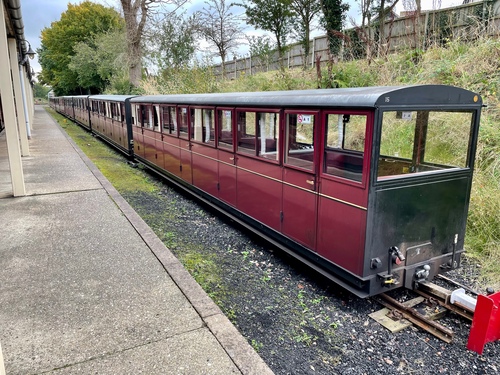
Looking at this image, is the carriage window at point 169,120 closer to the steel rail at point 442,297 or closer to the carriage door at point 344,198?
the carriage door at point 344,198

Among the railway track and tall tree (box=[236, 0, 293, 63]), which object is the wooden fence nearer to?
the railway track

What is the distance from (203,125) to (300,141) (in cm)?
294

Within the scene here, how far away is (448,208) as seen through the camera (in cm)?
445

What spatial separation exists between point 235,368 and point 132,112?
1087 cm

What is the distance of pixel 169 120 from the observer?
916 cm

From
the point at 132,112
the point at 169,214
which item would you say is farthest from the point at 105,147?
the point at 169,214

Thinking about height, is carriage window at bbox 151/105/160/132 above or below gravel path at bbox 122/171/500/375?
above

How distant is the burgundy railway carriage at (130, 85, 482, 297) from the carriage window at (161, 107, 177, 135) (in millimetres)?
2760

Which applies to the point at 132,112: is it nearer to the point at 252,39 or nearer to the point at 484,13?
the point at 484,13

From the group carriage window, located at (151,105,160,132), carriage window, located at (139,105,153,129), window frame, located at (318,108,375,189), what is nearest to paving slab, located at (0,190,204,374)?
window frame, located at (318,108,375,189)

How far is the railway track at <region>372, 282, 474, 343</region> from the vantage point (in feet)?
12.3

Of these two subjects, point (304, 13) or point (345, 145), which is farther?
point (304, 13)

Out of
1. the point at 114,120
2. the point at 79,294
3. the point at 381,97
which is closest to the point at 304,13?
the point at 114,120

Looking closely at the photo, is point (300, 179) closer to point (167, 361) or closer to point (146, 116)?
point (167, 361)
